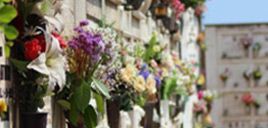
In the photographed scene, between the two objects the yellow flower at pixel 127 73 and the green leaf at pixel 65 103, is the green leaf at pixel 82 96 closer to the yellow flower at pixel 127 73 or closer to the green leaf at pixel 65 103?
the green leaf at pixel 65 103

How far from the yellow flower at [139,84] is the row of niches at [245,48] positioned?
28.8ft

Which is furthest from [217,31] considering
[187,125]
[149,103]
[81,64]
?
[81,64]

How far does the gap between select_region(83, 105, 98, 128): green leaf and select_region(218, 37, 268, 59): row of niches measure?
10013mm

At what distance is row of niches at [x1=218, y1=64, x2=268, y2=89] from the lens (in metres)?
13.7

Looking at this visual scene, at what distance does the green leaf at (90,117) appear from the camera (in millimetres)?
3863

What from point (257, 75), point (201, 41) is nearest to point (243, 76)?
point (257, 75)

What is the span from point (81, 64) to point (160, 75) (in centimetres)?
272

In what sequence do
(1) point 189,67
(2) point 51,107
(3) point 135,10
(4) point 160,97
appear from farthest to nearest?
1. (1) point 189,67
2. (4) point 160,97
3. (3) point 135,10
4. (2) point 51,107

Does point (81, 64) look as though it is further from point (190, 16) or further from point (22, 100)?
point (190, 16)

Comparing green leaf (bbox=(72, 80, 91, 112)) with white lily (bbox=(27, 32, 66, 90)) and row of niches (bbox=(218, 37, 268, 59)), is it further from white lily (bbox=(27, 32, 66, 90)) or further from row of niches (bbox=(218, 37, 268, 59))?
row of niches (bbox=(218, 37, 268, 59))

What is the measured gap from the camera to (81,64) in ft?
12.9

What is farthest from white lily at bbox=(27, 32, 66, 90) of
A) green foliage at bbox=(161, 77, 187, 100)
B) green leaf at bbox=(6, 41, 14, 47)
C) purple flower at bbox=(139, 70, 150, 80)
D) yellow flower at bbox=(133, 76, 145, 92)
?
green foliage at bbox=(161, 77, 187, 100)

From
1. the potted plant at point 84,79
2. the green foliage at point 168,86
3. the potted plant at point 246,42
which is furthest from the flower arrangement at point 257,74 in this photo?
the potted plant at point 84,79

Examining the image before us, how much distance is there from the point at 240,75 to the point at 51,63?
35.1ft
